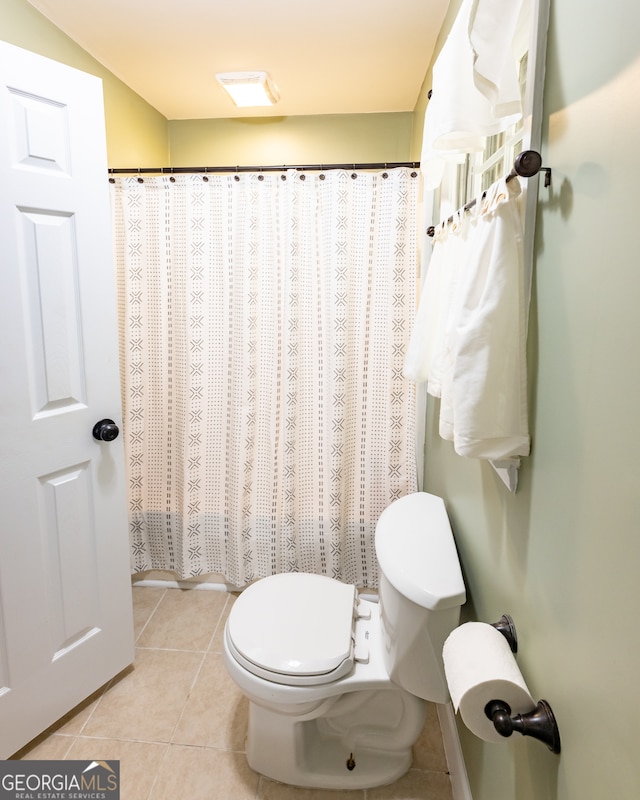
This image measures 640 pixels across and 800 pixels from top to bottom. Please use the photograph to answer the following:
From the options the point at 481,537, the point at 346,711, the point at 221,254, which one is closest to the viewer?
the point at 481,537

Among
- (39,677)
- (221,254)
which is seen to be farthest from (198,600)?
(221,254)

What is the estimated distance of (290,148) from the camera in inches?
103

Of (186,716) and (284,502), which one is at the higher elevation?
(284,502)

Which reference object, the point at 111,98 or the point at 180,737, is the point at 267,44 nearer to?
the point at 111,98

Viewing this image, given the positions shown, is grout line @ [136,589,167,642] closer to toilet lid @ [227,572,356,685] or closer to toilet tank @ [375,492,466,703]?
toilet lid @ [227,572,356,685]

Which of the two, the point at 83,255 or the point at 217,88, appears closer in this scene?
the point at 83,255

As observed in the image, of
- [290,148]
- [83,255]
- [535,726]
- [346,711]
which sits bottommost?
[346,711]

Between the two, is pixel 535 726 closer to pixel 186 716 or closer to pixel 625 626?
pixel 625 626

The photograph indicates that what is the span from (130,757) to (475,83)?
1.94 metres

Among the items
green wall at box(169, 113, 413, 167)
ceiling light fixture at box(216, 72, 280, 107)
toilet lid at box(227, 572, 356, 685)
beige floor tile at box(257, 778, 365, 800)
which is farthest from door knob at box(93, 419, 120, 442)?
green wall at box(169, 113, 413, 167)

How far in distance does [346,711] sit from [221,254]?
167 cm

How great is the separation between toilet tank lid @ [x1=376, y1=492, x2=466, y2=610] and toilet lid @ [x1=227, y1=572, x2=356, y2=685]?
29 cm

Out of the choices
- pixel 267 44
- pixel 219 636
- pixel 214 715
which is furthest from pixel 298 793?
pixel 267 44

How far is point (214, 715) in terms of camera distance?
5.37 ft
